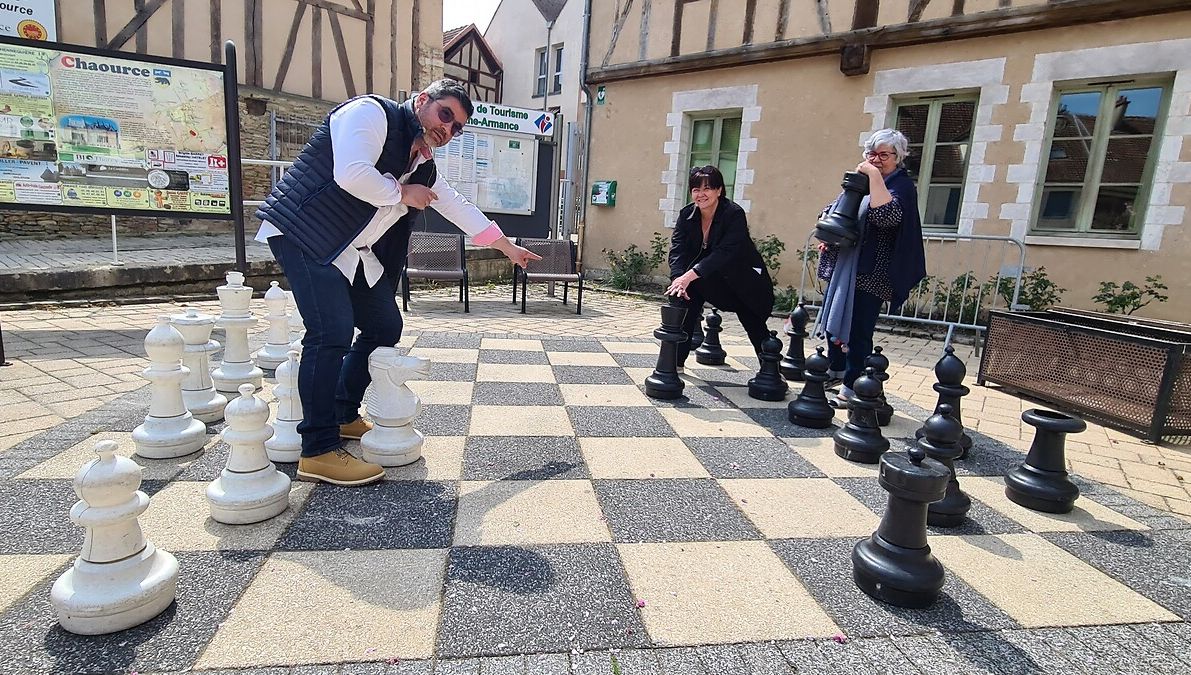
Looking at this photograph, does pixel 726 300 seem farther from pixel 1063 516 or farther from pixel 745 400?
pixel 1063 516

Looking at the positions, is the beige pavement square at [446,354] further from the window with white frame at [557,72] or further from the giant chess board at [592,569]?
the window with white frame at [557,72]

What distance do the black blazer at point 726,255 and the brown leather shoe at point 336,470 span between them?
243 centimetres

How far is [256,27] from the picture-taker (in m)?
11.4

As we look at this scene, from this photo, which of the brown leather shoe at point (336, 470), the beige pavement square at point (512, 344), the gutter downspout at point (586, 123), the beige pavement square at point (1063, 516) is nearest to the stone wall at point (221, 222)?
the gutter downspout at point (586, 123)

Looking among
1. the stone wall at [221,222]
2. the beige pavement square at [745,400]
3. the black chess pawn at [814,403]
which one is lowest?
the beige pavement square at [745,400]

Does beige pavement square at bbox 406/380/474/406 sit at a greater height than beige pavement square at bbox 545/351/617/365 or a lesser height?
lesser

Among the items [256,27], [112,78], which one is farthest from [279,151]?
[112,78]

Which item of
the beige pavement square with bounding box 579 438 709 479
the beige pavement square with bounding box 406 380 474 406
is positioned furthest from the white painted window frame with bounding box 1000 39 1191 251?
the beige pavement square with bounding box 406 380 474 406

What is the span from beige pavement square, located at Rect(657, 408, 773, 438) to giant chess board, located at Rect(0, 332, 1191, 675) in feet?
0.64

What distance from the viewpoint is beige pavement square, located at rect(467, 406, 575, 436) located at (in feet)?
10.1

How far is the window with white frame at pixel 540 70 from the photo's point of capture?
Answer: 2434 cm

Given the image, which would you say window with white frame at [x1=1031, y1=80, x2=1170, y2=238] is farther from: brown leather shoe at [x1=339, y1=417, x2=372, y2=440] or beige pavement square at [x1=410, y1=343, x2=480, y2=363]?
brown leather shoe at [x1=339, y1=417, x2=372, y2=440]

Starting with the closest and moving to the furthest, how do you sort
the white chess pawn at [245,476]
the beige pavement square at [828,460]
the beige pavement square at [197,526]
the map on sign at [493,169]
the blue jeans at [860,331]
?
the beige pavement square at [197,526] < the white chess pawn at [245,476] < the beige pavement square at [828,460] < the blue jeans at [860,331] < the map on sign at [493,169]

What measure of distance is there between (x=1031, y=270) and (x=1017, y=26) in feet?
8.93
